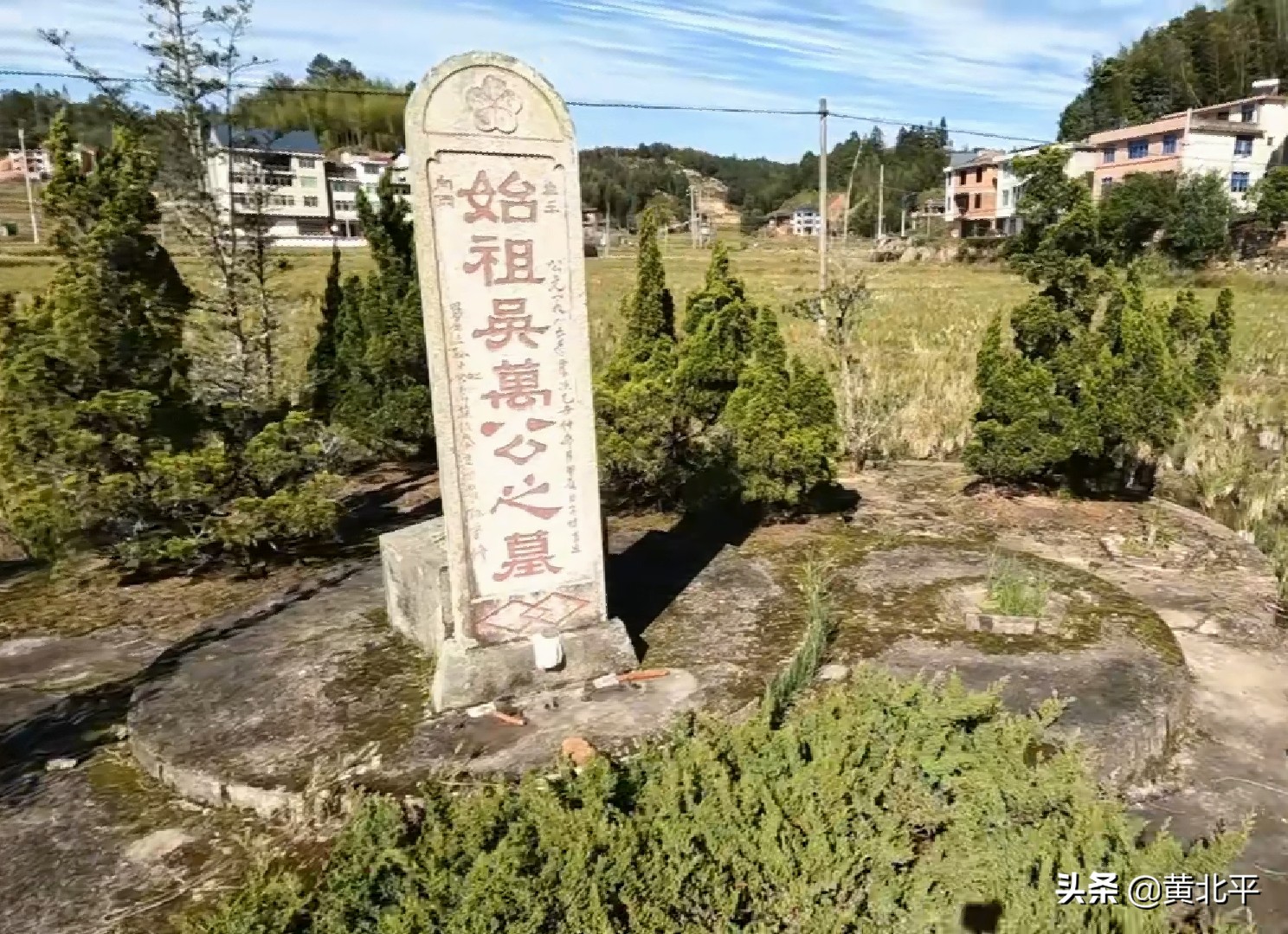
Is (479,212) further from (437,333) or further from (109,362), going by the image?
(109,362)

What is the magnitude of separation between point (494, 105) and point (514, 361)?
38.0 inches

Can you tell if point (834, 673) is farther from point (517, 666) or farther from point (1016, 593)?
point (517, 666)

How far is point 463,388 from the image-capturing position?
3.50m

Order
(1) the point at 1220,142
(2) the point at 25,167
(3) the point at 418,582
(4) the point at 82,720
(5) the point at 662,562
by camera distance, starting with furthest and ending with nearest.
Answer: (1) the point at 1220,142, (2) the point at 25,167, (5) the point at 662,562, (3) the point at 418,582, (4) the point at 82,720

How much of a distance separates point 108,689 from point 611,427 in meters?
3.54

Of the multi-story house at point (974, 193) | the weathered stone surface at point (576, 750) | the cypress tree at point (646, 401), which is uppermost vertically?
the multi-story house at point (974, 193)

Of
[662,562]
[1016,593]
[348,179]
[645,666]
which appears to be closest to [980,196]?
[348,179]

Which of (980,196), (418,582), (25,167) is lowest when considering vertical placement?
(418,582)

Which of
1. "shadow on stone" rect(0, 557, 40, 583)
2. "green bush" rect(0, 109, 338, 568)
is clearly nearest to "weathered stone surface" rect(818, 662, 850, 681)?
"green bush" rect(0, 109, 338, 568)

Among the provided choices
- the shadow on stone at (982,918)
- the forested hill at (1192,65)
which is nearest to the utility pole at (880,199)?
the shadow on stone at (982,918)

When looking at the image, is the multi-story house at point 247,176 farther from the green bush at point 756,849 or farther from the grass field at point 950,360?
the green bush at point 756,849

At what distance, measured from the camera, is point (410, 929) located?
225 cm

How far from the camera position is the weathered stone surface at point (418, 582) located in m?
4.04

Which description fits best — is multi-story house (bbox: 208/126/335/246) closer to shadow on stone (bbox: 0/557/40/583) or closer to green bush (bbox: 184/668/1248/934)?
shadow on stone (bbox: 0/557/40/583)
